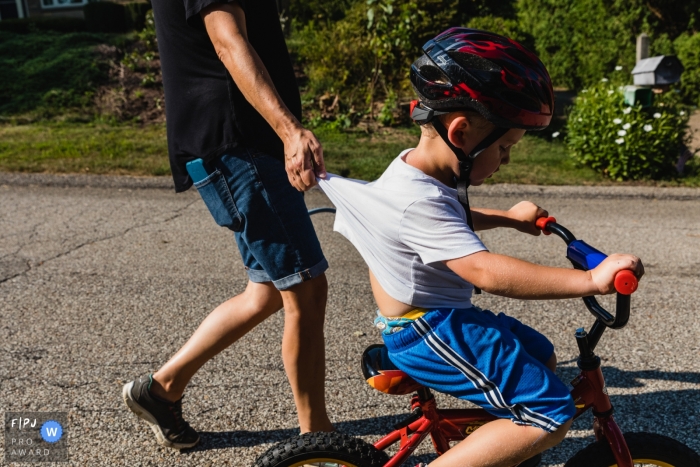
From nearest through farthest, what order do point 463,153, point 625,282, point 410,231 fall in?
point 625,282, point 410,231, point 463,153

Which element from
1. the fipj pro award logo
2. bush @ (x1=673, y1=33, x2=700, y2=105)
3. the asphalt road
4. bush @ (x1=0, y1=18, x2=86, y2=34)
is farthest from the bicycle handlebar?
bush @ (x1=0, y1=18, x2=86, y2=34)

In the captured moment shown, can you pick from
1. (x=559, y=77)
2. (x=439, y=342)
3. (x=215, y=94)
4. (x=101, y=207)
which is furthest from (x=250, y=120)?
(x=559, y=77)

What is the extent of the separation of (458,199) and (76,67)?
463 inches

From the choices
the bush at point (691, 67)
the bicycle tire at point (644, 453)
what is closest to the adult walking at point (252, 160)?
the bicycle tire at point (644, 453)

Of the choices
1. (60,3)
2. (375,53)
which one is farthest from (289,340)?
(60,3)

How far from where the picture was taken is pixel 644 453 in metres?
2.01

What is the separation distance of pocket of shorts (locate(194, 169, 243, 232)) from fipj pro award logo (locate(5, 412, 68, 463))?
118 centimetres

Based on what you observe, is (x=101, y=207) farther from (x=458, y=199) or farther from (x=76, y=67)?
(x=76, y=67)

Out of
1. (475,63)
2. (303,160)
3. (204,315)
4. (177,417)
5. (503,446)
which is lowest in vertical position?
(204,315)

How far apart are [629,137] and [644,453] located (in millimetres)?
5681

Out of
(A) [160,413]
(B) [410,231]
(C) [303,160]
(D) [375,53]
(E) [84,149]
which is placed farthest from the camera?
(D) [375,53]

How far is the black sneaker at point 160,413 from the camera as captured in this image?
2.76 m

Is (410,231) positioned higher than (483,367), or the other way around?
(410,231)

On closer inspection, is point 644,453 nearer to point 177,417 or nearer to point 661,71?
point 177,417
